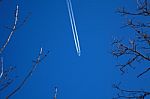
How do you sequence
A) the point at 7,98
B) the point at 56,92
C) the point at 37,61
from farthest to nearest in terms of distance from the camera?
the point at 56,92 < the point at 37,61 < the point at 7,98

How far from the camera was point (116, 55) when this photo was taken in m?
5.88

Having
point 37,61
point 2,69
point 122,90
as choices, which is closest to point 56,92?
point 37,61

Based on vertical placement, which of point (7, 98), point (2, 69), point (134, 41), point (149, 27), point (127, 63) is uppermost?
point (149, 27)

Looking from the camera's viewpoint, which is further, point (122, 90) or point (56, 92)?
point (122, 90)

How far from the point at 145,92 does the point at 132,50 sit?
98cm

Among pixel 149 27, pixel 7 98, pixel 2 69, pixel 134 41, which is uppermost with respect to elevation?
pixel 149 27

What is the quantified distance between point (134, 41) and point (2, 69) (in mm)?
3328

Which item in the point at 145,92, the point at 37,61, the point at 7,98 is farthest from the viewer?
the point at 145,92

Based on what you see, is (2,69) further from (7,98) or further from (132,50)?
(132,50)

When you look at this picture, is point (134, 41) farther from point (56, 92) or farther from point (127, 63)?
point (56, 92)

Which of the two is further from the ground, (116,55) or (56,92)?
(116,55)

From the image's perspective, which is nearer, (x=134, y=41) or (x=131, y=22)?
(x=134, y=41)

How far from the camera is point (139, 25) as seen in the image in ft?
19.0

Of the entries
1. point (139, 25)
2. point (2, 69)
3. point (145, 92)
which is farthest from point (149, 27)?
point (2, 69)
